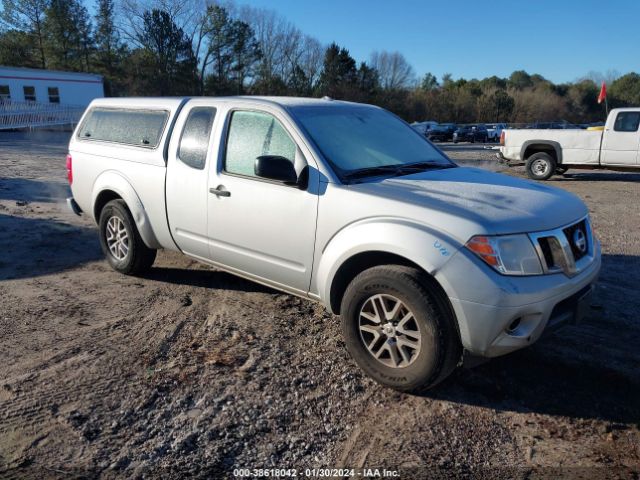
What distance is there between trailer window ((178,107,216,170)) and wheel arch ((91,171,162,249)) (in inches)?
31.4

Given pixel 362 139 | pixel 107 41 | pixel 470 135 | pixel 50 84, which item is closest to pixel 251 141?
pixel 362 139

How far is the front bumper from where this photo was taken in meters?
2.82

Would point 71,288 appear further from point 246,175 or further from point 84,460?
point 84,460

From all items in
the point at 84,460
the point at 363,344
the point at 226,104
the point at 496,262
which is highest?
the point at 226,104

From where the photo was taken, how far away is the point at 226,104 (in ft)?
14.4

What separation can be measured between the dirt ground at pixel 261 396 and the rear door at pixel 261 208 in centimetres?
57

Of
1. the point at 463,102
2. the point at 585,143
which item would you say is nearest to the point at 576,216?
the point at 585,143

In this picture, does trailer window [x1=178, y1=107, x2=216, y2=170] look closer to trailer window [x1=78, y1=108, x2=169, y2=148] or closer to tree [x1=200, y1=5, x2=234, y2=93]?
trailer window [x1=78, y1=108, x2=169, y2=148]

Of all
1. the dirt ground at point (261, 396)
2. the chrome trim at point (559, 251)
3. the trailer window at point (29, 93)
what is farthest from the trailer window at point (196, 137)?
the trailer window at point (29, 93)

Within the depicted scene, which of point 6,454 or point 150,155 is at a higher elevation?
point 150,155

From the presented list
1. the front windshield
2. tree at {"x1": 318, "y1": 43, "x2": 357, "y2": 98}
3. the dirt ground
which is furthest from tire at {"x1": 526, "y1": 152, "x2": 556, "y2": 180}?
tree at {"x1": 318, "y1": 43, "x2": 357, "y2": 98}

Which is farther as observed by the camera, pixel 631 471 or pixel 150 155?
pixel 150 155

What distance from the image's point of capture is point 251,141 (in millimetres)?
4133

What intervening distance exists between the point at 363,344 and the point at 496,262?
1.06 m
